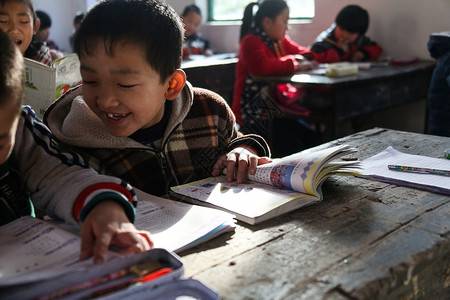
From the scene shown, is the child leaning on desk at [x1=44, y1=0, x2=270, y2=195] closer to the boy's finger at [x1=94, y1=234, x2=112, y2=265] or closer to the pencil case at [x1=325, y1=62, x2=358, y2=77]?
the boy's finger at [x1=94, y1=234, x2=112, y2=265]

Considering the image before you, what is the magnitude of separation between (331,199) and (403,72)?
264cm

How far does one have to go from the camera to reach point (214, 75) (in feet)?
9.92

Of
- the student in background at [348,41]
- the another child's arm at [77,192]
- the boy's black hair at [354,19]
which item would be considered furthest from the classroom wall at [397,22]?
the another child's arm at [77,192]

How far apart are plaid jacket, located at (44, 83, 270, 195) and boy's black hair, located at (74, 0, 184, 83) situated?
171mm

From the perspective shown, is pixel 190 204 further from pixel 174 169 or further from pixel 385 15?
pixel 385 15

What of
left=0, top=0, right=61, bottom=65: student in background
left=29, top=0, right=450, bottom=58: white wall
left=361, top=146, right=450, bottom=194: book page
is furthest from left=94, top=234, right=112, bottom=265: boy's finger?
left=29, top=0, right=450, bottom=58: white wall

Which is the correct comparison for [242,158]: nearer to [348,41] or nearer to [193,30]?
[348,41]

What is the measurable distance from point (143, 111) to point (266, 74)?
7.59ft

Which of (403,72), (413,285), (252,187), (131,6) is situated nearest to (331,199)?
(252,187)

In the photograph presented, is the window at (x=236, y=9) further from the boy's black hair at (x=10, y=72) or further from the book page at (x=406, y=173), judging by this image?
the boy's black hair at (x=10, y=72)

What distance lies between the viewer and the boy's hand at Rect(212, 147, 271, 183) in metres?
1.16

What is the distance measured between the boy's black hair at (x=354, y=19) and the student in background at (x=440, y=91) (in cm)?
130

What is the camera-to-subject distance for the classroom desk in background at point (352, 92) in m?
2.92

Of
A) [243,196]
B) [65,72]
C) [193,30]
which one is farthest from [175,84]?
[193,30]
